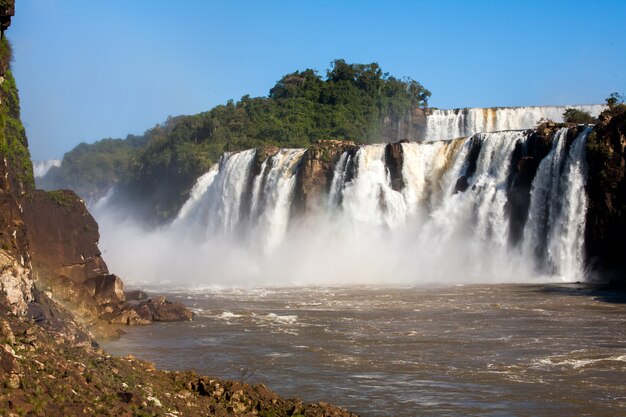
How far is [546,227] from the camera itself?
29375 millimetres

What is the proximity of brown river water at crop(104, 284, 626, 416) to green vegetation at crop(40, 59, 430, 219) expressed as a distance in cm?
3386

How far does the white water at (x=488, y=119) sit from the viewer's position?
4492 centimetres

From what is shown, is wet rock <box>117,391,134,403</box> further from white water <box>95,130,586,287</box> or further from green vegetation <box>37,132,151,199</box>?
green vegetation <box>37,132,151,199</box>

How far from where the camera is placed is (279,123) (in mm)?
59719

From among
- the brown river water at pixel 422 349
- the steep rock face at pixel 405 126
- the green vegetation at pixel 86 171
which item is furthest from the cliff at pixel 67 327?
the green vegetation at pixel 86 171

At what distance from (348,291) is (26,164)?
471 inches

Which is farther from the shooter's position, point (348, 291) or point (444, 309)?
point (348, 291)

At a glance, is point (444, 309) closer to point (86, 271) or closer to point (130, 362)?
point (86, 271)

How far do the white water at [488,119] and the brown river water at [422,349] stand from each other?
2193 cm

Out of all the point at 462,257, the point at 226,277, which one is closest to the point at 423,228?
the point at 462,257

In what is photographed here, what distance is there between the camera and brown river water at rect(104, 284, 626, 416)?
11656 mm

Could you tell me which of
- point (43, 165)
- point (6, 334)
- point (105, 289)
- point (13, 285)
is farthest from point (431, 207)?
point (43, 165)

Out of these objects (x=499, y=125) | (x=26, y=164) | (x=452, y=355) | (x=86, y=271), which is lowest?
(x=452, y=355)

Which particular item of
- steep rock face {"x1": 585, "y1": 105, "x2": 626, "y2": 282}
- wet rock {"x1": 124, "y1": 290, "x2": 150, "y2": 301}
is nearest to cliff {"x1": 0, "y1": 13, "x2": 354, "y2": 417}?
wet rock {"x1": 124, "y1": 290, "x2": 150, "y2": 301}
